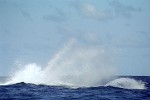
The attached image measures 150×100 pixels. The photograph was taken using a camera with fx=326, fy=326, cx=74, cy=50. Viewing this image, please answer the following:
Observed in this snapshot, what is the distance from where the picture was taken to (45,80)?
8781 centimetres

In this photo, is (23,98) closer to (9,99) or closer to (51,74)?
(9,99)

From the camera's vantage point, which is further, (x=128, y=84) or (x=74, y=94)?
(x=128, y=84)

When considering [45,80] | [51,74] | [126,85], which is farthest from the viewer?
[51,74]

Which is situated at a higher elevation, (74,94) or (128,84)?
(128,84)

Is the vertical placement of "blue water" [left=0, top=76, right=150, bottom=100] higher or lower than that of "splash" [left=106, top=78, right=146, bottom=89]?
lower

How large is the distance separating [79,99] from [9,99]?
385 inches

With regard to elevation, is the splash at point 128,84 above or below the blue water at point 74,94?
above

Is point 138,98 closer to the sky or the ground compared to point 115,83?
closer to the ground

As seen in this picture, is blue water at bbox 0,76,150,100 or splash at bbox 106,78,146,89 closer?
blue water at bbox 0,76,150,100

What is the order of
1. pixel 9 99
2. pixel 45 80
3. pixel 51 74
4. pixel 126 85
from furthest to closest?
pixel 51 74 < pixel 45 80 < pixel 126 85 < pixel 9 99

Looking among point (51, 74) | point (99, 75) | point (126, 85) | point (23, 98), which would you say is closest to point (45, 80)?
point (51, 74)

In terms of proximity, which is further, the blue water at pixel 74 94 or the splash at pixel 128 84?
the splash at pixel 128 84

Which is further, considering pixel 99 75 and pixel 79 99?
pixel 99 75

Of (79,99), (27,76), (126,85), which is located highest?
(27,76)
